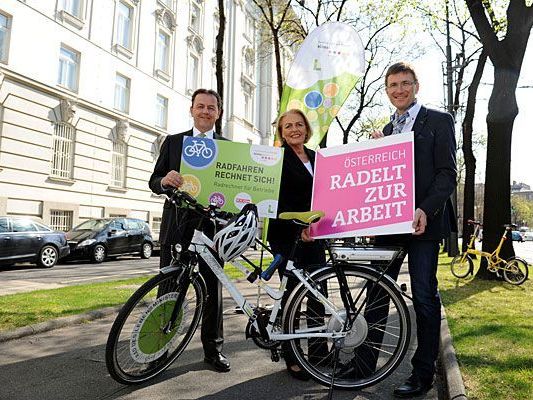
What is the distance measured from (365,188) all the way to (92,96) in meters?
20.5

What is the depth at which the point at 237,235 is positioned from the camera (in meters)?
3.58

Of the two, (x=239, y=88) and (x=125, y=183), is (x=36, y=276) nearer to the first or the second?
(x=125, y=183)

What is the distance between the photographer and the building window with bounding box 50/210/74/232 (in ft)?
63.5

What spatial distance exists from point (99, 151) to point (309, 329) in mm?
20354

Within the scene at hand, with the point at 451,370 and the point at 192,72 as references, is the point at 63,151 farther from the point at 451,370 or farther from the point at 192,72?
the point at 451,370

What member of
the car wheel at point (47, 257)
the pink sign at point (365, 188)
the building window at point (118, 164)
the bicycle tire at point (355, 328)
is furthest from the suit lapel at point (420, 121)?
the building window at point (118, 164)

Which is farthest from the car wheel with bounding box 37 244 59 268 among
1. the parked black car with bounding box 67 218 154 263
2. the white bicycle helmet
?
the white bicycle helmet

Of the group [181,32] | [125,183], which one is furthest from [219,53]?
[181,32]

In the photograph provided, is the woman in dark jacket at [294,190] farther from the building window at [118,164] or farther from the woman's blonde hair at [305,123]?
the building window at [118,164]

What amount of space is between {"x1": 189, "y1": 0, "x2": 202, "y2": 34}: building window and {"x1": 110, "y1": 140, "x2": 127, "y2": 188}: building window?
34.8 feet

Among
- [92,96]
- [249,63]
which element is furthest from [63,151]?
[249,63]

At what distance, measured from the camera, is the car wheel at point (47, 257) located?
45.8ft

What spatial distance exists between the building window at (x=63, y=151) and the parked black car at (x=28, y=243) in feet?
18.7

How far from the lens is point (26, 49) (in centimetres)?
1806
